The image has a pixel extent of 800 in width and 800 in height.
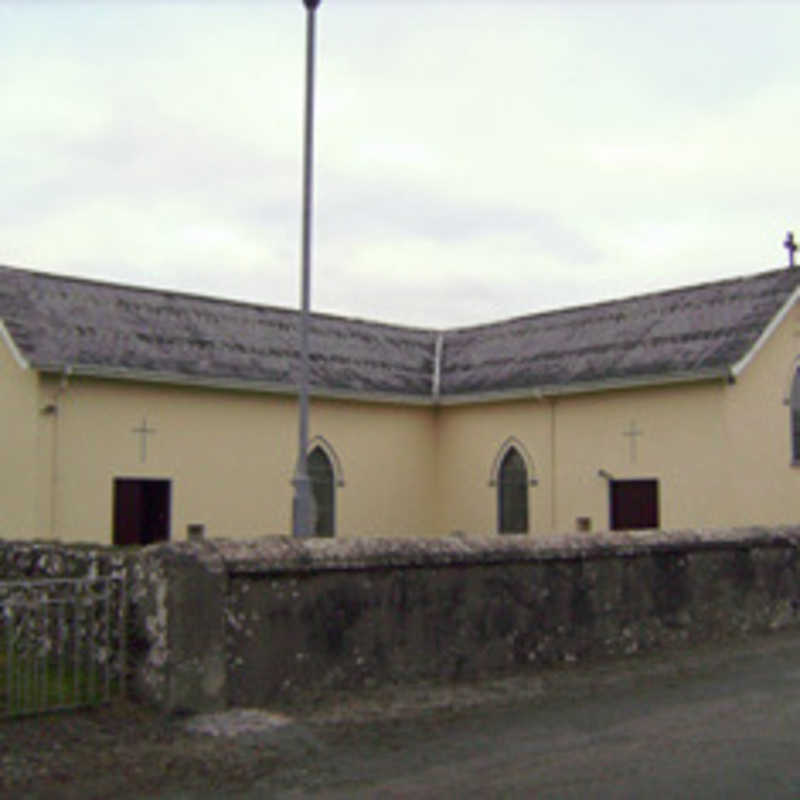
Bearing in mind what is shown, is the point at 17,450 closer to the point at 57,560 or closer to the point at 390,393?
the point at 390,393

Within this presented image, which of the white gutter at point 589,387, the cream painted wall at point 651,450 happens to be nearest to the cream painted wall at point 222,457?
the white gutter at point 589,387

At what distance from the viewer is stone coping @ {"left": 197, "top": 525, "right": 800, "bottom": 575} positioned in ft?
28.8

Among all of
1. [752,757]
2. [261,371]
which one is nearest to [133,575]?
[752,757]

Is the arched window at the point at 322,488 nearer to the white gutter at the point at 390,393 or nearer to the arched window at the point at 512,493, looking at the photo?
the white gutter at the point at 390,393

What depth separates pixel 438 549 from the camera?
32.6 feet

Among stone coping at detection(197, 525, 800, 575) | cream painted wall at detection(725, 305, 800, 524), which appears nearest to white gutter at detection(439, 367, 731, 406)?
cream painted wall at detection(725, 305, 800, 524)

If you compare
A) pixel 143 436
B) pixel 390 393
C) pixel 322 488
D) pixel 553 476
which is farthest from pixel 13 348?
pixel 553 476

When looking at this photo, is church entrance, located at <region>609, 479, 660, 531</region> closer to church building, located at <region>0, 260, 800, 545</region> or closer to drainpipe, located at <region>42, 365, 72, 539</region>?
church building, located at <region>0, 260, 800, 545</region>

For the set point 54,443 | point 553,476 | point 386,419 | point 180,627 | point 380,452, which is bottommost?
point 180,627

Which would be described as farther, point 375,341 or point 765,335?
point 375,341

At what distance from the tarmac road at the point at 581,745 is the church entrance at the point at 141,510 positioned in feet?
39.0

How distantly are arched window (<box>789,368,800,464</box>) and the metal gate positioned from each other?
1638 cm

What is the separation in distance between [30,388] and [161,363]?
101 inches

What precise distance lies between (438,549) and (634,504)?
12.7 metres
